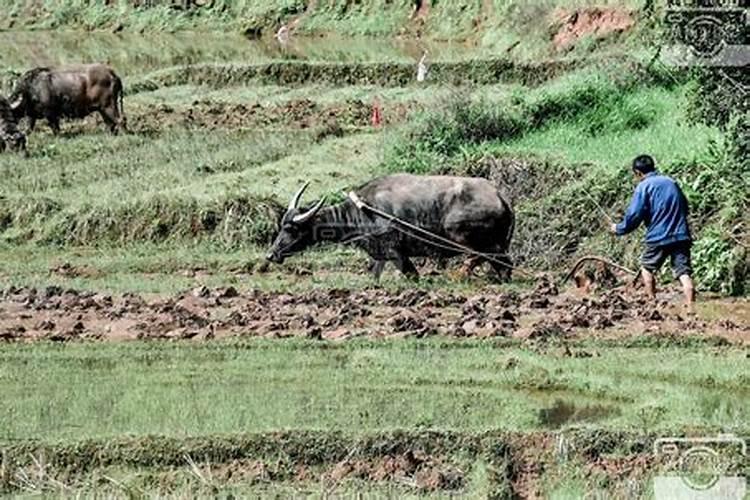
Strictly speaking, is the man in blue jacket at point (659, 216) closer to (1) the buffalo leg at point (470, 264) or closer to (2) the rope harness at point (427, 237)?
(2) the rope harness at point (427, 237)

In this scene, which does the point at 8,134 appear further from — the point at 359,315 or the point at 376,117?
the point at 359,315

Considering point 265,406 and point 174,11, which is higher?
point 265,406

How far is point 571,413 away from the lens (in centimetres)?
855

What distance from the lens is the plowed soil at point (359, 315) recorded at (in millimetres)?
10367

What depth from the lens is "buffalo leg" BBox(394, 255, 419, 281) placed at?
503 inches

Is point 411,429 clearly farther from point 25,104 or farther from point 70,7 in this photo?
point 70,7

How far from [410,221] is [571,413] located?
14.6 ft

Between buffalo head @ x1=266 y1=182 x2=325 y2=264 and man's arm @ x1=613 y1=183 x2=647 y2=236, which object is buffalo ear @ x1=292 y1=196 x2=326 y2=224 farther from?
man's arm @ x1=613 y1=183 x2=647 y2=236

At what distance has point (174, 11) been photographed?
42.2m

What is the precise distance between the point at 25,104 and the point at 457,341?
1268 centimetres

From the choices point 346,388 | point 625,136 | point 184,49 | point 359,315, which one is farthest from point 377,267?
point 184,49

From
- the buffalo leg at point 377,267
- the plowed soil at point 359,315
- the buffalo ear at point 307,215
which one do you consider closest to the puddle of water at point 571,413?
the plowed soil at point 359,315

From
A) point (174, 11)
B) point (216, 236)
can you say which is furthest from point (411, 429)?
point (174, 11)

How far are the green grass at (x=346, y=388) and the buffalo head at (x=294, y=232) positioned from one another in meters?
2.87
